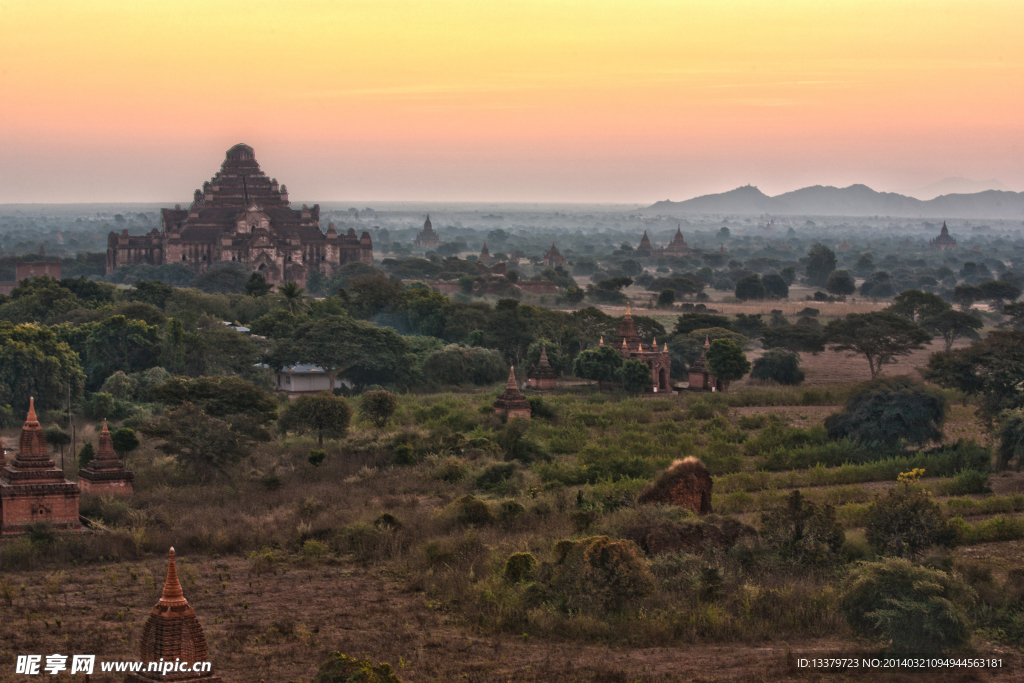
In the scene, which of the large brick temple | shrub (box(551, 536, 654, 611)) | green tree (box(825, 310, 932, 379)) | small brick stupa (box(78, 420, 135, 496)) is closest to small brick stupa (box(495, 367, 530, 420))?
small brick stupa (box(78, 420, 135, 496))

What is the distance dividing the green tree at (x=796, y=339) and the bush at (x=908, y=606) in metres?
39.9

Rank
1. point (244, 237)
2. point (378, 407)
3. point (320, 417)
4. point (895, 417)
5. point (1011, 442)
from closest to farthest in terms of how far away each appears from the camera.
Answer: point (1011, 442) → point (895, 417) → point (320, 417) → point (378, 407) → point (244, 237)

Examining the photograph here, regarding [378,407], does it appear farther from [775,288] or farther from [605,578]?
[775,288]

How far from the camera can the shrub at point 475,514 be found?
23.9m

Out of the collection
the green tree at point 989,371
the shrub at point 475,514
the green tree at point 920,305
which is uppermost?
the green tree at point 989,371

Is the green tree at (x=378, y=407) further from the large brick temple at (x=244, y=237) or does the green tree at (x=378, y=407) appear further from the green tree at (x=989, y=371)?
the large brick temple at (x=244, y=237)

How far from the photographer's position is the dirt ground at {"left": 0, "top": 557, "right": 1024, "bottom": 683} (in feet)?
51.8

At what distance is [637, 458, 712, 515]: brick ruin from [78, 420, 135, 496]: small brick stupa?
36.9 feet

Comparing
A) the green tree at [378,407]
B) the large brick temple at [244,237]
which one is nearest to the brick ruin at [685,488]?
the green tree at [378,407]

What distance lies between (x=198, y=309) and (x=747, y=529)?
44678mm

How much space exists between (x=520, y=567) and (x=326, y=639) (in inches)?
152

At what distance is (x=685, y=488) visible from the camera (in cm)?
2344

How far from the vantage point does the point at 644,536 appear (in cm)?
2139

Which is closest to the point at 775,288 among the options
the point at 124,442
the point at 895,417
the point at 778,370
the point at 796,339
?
the point at 796,339
